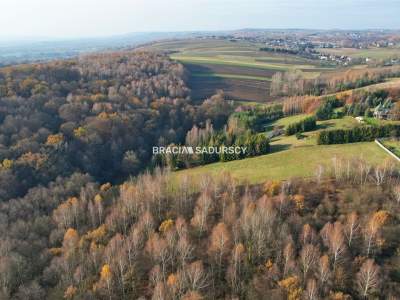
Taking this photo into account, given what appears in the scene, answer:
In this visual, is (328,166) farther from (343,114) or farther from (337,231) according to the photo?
(343,114)

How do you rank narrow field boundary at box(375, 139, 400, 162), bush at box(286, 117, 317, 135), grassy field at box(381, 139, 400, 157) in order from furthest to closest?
bush at box(286, 117, 317, 135) < grassy field at box(381, 139, 400, 157) < narrow field boundary at box(375, 139, 400, 162)

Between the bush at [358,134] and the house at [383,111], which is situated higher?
the house at [383,111]

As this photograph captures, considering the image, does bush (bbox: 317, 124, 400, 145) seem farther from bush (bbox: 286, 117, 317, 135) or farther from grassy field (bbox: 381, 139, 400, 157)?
bush (bbox: 286, 117, 317, 135)

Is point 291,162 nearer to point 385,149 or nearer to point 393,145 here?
point 385,149

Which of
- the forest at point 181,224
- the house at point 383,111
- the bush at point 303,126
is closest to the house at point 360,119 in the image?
the house at point 383,111

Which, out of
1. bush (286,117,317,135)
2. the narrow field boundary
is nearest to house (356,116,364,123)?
bush (286,117,317,135)

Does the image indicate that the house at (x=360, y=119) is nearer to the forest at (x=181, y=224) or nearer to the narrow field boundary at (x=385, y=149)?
the forest at (x=181, y=224)

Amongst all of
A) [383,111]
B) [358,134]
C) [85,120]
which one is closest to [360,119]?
[383,111]

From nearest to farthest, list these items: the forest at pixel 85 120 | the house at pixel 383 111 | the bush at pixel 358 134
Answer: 1. the forest at pixel 85 120
2. the bush at pixel 358 134
3. the house at pixel 383 111
